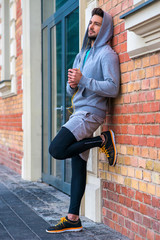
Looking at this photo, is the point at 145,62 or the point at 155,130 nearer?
the point at 155,130

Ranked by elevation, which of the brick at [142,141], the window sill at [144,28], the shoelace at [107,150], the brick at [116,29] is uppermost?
the brick at [116,29]

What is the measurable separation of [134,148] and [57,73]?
2974mm

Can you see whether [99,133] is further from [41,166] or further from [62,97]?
[41,166]

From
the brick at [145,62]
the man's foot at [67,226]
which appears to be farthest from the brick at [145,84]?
the man's foot at [67,226]

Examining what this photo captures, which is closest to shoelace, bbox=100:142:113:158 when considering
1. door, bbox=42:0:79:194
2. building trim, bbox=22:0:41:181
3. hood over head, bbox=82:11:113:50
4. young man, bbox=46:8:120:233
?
young man, bbox=46:8:120:233

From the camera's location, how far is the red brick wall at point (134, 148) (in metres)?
3.13

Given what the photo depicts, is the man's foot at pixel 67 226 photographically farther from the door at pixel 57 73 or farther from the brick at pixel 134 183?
the door at pixel 57 73

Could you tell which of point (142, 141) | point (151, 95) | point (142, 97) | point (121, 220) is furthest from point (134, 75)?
point (121, 220)

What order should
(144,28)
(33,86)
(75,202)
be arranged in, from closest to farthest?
(144,28)
(75,202)
(33,86)

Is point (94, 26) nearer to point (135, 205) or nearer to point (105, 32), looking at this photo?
point (105, 32)

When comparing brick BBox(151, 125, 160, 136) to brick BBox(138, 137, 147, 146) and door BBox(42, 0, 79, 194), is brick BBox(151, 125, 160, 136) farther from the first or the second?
door BBox(42, 0, 79, 194)

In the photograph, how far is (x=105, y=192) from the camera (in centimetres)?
404

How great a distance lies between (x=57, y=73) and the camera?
619 centimetres

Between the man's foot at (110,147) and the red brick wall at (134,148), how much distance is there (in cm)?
5
